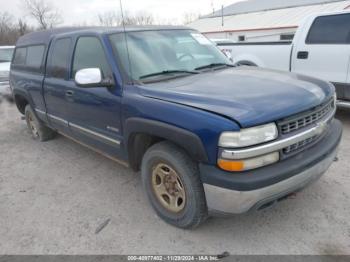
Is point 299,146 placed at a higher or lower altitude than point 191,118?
lower

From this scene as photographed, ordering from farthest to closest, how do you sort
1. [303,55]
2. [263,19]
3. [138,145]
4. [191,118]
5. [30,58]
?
[263,19]
[303,55]
[30,58]
[138,145]
[191,118]

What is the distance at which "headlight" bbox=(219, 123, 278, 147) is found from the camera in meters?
2.20

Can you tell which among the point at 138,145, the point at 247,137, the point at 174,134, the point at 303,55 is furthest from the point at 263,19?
the point at 247,137

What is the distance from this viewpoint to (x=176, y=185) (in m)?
2.83

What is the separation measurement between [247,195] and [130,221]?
4.48 feet

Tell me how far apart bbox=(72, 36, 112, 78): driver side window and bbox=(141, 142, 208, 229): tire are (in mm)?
1023

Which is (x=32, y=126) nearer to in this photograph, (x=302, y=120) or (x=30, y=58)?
(x=30, y=58)

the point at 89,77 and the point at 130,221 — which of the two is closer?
the point at 89,77

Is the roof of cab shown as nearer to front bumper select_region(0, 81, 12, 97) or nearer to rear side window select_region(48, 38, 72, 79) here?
rear side window select_region(48, 38, 72, 79)

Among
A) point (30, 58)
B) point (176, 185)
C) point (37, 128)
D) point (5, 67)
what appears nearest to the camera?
point (176, 185)

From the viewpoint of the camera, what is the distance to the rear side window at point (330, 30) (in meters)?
5.25

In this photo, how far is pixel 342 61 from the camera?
17.1 ft

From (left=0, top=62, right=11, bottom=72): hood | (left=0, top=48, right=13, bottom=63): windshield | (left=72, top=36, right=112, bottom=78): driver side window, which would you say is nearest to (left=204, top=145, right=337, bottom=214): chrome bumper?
(left=72, top=36, right=112, bottom=78): driver side window

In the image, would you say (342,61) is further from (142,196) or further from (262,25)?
→ (262,25)
